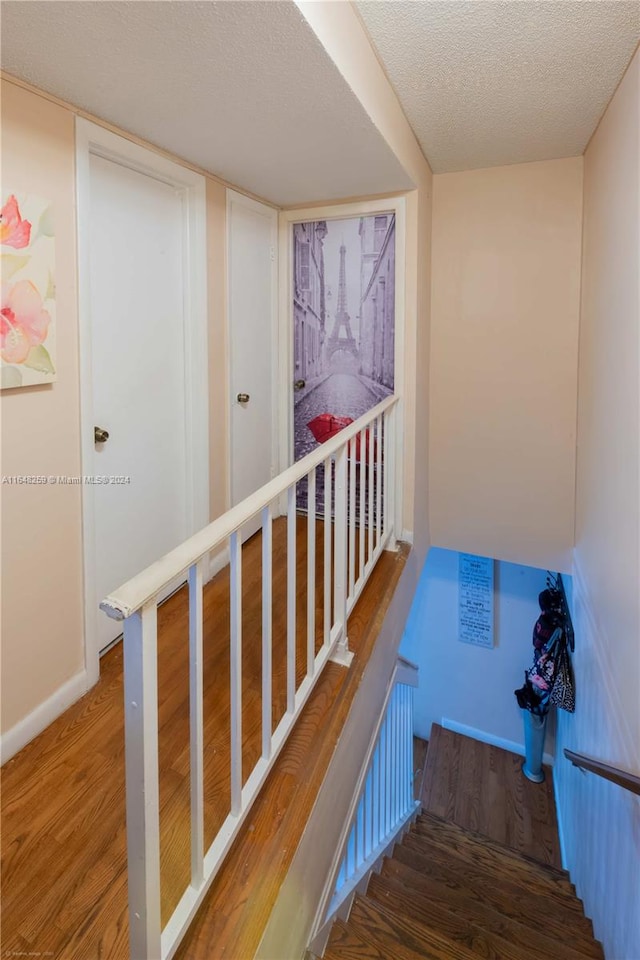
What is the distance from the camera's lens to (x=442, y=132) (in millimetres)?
2418

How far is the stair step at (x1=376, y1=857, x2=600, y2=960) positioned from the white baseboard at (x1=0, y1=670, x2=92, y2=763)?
1.88m

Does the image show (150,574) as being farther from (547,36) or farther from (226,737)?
(547,36)

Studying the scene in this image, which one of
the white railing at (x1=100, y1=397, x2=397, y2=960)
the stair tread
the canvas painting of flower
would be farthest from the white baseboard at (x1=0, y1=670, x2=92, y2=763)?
the stair tread

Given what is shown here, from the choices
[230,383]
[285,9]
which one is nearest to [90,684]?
[230,383]

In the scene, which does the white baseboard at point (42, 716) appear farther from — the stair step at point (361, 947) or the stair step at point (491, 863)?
the stair step at point (491, 863)

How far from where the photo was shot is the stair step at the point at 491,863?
2.72 meters

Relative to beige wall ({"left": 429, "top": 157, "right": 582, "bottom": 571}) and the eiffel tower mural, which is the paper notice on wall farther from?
the eiffel tower mural

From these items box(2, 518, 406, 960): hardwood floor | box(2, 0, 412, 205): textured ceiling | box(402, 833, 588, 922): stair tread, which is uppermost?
box(2, 0, 412, 205): textured ceiling

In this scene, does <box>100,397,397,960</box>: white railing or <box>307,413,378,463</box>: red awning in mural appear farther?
<box>307,413,378,463</box>: red awning in mural

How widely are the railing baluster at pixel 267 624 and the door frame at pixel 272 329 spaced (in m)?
1.48

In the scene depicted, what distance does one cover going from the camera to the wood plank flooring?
3.75m

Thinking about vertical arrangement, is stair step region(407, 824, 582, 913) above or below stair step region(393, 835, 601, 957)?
below

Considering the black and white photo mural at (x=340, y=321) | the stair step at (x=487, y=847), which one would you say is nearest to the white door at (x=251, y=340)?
the black and white photo mural at (x=340, y=321)

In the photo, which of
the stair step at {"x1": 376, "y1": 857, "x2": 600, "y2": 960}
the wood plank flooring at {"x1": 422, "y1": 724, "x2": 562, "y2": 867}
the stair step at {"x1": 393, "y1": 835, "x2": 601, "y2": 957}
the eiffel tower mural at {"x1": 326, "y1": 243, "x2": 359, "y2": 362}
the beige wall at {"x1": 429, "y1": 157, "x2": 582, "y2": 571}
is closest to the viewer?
the stair step at {"x1": 376, "y1": 857, "x2": 600, "y2": 960}
